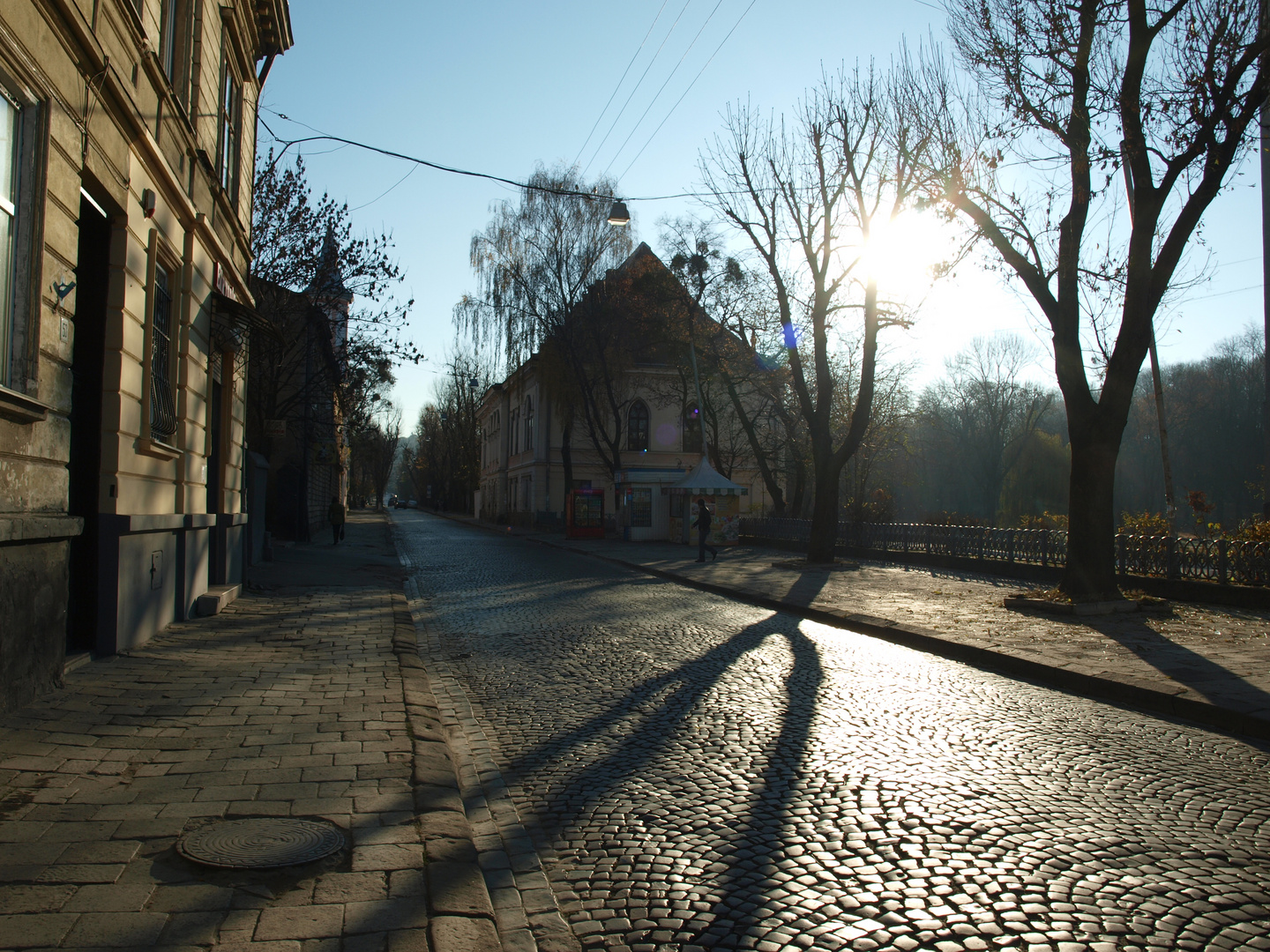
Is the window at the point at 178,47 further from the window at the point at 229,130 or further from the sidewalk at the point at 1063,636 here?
the sidewalk at the point at 1063,636

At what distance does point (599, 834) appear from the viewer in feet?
13.3

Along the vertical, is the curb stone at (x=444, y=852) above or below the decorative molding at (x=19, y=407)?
below

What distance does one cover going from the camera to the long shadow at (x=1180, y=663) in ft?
22.4

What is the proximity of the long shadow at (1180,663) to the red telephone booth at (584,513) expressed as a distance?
25200 mm

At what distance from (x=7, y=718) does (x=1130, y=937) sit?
5.63 m

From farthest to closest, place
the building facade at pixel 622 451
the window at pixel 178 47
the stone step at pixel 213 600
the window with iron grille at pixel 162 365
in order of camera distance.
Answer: the building facade at pixel 622 451 < the stone step at pixel 213 600 < the window at pixel 178 47 < the window with iron grille at pixel 162 365

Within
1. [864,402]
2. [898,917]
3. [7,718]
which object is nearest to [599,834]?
[898,917]

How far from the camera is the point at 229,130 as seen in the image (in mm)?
12438

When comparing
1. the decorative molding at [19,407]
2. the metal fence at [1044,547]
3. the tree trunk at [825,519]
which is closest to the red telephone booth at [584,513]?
the metal fence at [1044,547]

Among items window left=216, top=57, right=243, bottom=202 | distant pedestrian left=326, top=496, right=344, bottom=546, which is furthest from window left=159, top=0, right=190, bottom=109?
distant pedestrian left=326, top=496, right=344, bottom=546

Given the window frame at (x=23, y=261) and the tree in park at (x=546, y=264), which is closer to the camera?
the window frame at (x=23, y=261)

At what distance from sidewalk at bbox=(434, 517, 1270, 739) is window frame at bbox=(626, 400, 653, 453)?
28565 mm

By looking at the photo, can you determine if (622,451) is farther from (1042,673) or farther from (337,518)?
(1042,673)

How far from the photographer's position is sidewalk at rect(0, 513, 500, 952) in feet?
9.48
